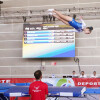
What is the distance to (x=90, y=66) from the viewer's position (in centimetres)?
1548

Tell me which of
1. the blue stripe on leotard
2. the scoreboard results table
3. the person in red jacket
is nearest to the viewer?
the person in red jacket

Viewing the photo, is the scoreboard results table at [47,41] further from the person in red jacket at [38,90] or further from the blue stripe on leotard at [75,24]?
the person in red jacket at [38,90]

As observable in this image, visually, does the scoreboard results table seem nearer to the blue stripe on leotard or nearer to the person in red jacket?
the blue stripe on leotard

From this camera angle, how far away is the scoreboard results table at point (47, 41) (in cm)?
1502

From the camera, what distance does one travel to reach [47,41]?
1514 cm

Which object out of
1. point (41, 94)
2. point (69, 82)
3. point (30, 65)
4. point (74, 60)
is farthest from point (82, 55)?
point (41, 94)

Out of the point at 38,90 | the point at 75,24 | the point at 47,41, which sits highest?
the point at 75,24

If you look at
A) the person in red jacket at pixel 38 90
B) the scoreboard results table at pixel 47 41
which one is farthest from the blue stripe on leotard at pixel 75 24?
the scoreboard results table at pixel 47 41

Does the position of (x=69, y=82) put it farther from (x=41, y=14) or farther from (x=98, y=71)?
(x=41, y=14)

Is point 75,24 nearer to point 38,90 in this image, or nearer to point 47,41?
point 38,90

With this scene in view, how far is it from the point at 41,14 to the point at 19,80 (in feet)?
16.4

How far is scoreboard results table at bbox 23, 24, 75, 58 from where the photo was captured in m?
15.0

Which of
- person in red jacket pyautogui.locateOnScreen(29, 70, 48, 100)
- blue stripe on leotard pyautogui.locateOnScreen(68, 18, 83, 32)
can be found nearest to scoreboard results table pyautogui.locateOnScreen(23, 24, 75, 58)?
blue stripe on leotard pyautogui.locateOnScreen(68, 18, 83, 32)

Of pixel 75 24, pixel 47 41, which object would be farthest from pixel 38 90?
pixel 47 41
